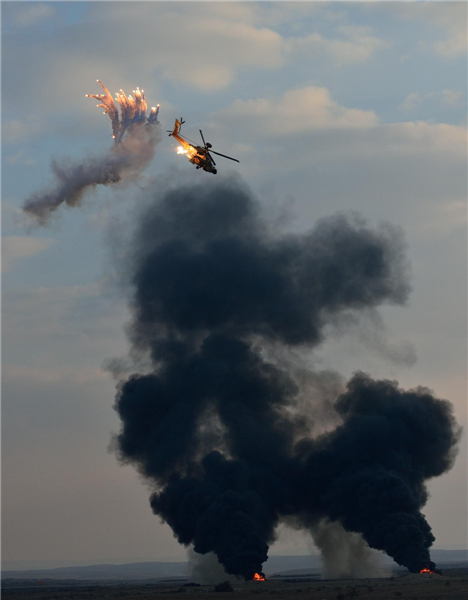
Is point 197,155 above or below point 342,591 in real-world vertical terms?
above

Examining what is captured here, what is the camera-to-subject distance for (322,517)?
447 ft

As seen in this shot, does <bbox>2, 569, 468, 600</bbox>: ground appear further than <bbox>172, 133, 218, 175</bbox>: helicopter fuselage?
No

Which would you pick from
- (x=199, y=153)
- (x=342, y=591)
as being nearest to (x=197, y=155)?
(x=199, y=153)

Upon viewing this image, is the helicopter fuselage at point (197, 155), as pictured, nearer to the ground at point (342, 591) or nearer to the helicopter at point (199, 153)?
the helicopter at point (199, 153)

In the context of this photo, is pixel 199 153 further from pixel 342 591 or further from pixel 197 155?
pixel 342 591

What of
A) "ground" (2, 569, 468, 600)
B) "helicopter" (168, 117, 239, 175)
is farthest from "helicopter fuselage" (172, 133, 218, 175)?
"ground" (2, 569, 468, 600)

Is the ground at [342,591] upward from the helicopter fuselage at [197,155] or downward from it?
downward

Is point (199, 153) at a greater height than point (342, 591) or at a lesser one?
greater

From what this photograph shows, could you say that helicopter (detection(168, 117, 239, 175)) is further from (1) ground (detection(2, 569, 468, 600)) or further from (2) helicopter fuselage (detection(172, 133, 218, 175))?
(1) ground (detection(2, 569, 468, 600))

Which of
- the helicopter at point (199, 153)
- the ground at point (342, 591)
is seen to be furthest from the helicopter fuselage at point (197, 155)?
the ground at point (342, 591)

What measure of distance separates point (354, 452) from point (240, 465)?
2024 cm

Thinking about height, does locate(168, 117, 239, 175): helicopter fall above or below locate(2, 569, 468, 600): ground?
above

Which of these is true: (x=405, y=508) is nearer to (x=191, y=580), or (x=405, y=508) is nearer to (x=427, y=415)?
(x=427, y=415)

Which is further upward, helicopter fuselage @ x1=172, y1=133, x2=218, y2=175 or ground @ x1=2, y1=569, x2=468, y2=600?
helicopter fuselage @ x1=172, y1=133, x2=218, y2=175
